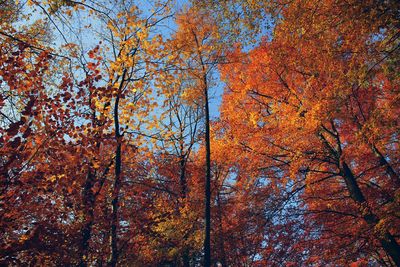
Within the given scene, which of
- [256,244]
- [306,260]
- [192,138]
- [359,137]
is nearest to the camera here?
[359,137]

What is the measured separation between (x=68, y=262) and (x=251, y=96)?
8.76 m

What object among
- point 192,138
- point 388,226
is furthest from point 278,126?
point 192,138

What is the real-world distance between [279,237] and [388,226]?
14.2 feet

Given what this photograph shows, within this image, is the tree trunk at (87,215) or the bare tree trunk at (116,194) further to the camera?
the tree trunk at (87,215)

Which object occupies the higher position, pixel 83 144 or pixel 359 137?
pixel 83 144

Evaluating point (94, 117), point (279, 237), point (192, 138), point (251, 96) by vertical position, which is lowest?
point (279, 237)

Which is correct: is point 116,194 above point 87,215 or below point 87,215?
above

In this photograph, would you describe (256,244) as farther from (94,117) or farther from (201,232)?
(94,117)

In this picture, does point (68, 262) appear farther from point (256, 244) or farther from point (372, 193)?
point (372, 193)

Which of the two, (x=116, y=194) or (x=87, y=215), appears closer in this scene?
(x=116, y=194)

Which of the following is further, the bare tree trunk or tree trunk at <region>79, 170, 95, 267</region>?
tree trunk at <region>79, 170, 95, 267</region>

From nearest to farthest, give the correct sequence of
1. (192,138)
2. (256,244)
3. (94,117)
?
(94,117) < (256,244) < (192,138)

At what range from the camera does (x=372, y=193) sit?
10.1m

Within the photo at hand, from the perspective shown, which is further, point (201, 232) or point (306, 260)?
point (201, 232)
